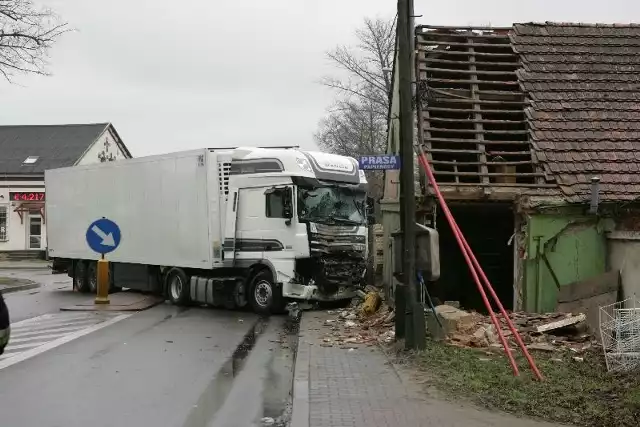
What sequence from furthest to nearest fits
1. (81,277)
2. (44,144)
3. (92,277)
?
(44,144), (81,277), (92,277)

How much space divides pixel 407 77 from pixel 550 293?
17.7 ft

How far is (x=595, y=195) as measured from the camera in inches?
466

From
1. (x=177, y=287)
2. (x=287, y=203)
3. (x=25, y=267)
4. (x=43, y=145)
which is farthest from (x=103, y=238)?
(x=43, y=145)

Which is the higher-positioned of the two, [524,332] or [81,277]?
[524,332]

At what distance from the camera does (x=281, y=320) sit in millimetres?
14578

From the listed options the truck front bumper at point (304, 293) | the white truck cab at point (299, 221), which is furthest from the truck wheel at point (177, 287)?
the truck front bumper at point (304, 293)

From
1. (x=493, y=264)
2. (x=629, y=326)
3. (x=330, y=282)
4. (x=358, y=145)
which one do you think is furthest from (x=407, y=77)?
(x=358, y=145)

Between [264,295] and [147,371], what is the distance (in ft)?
21.8

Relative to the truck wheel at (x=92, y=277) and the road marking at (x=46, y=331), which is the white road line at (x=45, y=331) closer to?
the road marking at (x=46, y=331)

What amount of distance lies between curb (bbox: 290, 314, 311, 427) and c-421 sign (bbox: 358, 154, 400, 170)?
2885mm

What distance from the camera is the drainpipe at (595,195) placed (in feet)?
38.6

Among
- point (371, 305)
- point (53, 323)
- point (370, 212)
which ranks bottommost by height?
point (53, 323)

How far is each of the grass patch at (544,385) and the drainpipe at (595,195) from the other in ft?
13.1

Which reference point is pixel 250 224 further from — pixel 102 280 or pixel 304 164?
pixel 102 280
